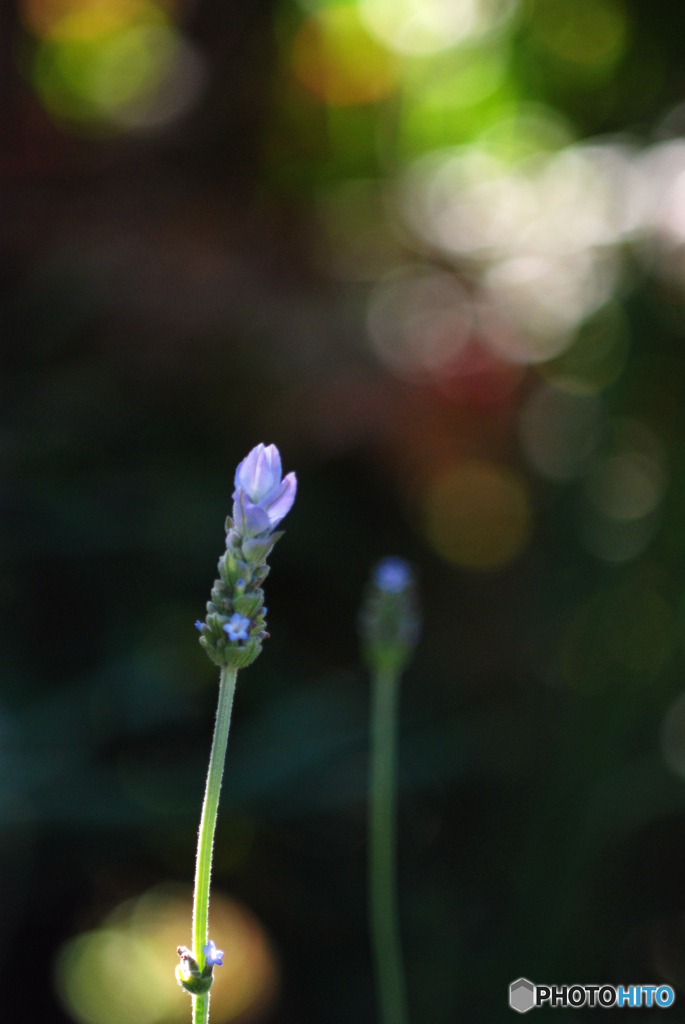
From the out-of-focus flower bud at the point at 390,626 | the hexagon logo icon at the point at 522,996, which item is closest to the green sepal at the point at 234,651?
the out-of-focus flower bud at the point at 390,626

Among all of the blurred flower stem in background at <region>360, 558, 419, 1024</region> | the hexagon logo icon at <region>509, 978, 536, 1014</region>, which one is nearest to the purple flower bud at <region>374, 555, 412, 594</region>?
the blurred flower stem in background at <region>360, 558, 419, 1024</region>

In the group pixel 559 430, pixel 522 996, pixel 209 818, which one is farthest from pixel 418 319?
pixel 209 818

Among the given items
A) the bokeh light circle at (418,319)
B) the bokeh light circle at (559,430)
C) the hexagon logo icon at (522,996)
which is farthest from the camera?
the bokeh light circle at (418,319)

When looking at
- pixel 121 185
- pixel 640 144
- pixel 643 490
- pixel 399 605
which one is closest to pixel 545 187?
pixel 640 144

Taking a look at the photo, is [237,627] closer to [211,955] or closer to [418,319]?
[211,955]

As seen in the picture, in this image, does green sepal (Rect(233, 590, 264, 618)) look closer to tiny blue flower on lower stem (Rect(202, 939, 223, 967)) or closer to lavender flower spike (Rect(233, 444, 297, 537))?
lavender flower spike (Rect(233, 444, 297, 537))

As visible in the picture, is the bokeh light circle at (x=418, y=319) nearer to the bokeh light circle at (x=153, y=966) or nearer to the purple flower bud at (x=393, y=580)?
the purple flower bud at (x=393, y=580)

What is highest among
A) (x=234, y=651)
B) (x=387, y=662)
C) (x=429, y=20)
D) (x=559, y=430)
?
(x=429, y=20)
